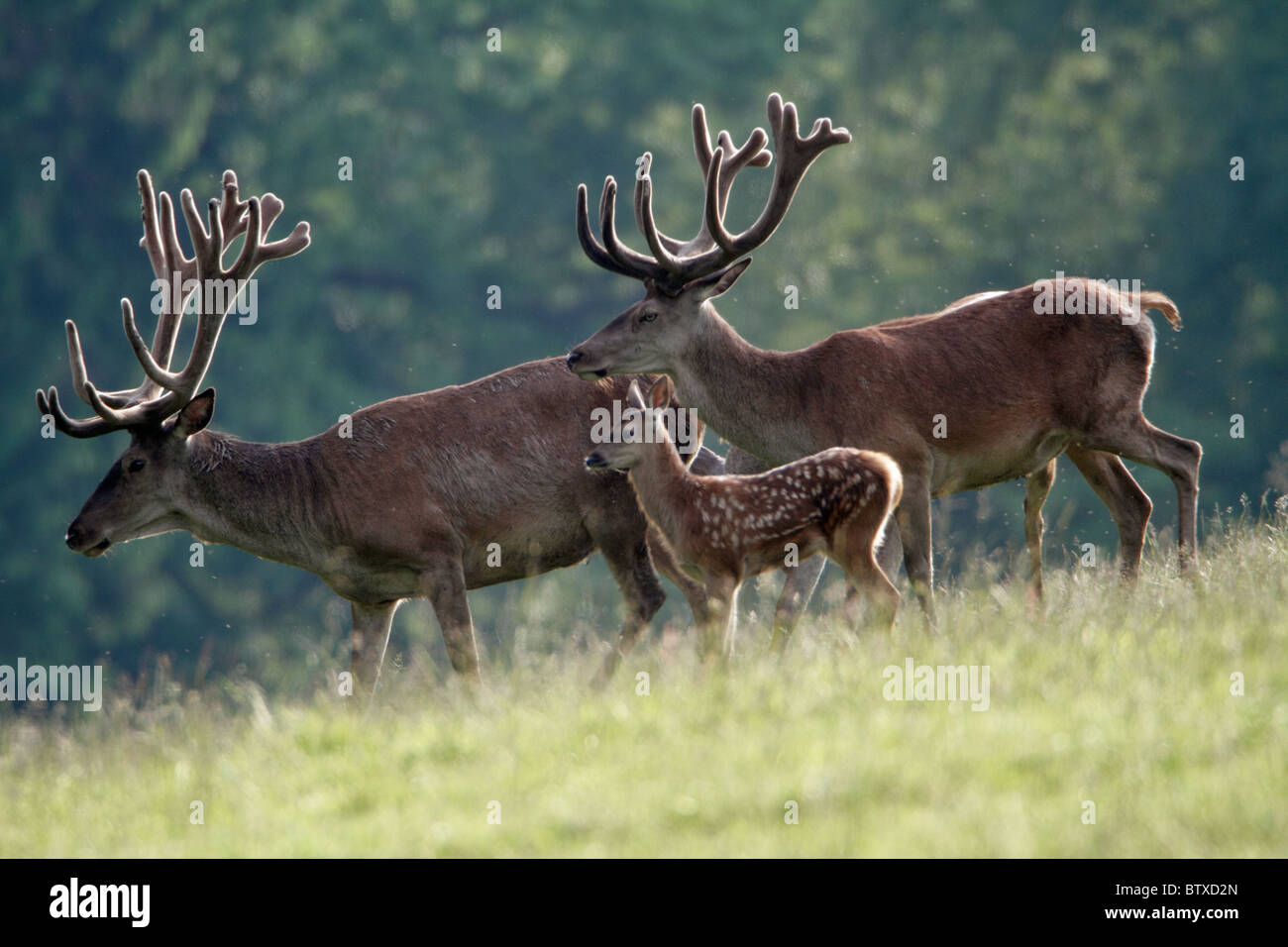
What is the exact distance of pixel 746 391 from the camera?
872cm

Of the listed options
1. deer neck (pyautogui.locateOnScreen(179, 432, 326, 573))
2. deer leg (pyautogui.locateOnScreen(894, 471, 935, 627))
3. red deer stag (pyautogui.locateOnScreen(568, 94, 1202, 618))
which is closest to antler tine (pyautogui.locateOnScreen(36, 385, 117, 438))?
deer neck (pyautogui.locateOnScreen(179, 432, 326, 573))

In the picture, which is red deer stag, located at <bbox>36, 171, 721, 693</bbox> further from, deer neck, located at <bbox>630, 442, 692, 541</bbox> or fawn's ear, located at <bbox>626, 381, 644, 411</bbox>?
deer neck, located at <bbox>630, 442, 692, 541</bbox>

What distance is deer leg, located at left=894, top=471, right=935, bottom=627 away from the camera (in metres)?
8.18

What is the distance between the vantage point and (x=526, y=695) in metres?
6.62

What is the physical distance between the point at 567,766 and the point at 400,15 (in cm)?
2157

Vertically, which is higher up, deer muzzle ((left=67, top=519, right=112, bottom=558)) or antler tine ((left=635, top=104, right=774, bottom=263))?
antler tine ((left=635, top=104, right=774, bottom=263))

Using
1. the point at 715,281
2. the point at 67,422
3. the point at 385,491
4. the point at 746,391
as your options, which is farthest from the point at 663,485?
the point at 67,422

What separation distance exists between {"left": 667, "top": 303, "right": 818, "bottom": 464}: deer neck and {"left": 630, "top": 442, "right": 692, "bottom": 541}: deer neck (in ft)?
3.84

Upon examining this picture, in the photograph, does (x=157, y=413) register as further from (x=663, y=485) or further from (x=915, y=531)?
(x=915, y=531)

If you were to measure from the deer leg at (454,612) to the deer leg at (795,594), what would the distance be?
1.49 meters

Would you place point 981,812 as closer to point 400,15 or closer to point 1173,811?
point 1173,811

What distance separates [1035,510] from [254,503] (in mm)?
4243

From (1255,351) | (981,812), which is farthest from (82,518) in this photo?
(1255,351)

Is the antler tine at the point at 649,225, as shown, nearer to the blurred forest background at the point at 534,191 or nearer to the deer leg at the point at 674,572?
the deer leg at the point at 674,572
